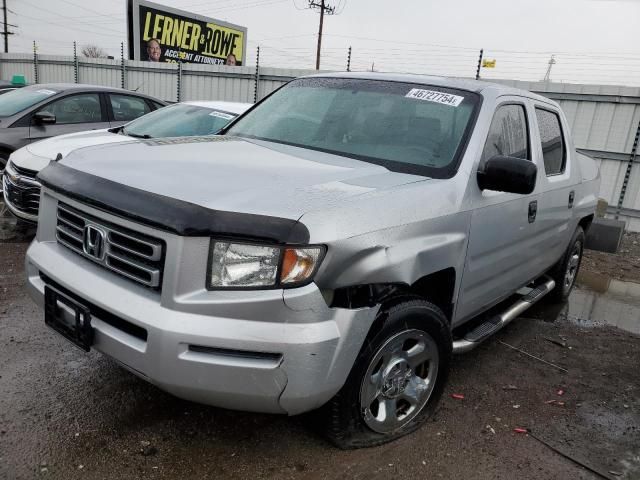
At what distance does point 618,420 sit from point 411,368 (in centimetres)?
148

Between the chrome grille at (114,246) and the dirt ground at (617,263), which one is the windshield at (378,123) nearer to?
the chrome grille at (114,246)

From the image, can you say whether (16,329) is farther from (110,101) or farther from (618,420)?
(110,101)

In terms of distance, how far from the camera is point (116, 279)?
2.30 meters

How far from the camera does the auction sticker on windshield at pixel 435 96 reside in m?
3.25

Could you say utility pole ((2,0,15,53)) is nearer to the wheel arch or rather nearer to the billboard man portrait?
the billboard man portrait

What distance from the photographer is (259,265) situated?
2078mm

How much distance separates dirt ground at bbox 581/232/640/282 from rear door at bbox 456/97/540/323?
3.70 meters

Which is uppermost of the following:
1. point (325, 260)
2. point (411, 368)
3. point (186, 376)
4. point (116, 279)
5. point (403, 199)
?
point (403, 199)

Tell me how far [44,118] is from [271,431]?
5.61m

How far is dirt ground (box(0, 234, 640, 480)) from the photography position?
8.14 feet

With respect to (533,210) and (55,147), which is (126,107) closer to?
(55,147)

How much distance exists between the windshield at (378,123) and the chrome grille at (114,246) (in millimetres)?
1366

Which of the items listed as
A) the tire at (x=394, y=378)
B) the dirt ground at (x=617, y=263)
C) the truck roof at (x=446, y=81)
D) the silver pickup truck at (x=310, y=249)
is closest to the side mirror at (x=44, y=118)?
the silver pickup truck at (x=310, y=249)

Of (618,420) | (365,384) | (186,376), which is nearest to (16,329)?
(186,376)
